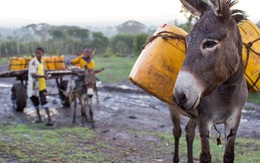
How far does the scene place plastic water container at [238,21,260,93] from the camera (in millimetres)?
4324

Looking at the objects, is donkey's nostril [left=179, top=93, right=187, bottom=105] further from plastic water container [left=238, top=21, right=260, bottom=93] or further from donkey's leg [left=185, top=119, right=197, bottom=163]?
donkey's leg [left=185, top=119, right=197, bottom=163]

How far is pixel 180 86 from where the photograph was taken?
316cm

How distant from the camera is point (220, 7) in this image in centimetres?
334

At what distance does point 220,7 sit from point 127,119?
8.65 meters

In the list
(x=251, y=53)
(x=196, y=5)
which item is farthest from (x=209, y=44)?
(x=251, y=53)

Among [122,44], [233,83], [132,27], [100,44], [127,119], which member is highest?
[233,83]

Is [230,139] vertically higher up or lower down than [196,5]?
lower down

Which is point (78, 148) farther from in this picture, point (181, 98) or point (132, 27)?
point (132, 27)

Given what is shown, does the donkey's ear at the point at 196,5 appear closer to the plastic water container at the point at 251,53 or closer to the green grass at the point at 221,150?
the plastic water container at the point at 251,53

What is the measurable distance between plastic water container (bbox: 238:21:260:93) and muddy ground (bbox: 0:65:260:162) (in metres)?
2.74

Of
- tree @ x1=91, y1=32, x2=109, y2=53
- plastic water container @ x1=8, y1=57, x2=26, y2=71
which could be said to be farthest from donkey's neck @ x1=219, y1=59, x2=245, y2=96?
tree @ x1=91, y1=32, x2=109, y2=53

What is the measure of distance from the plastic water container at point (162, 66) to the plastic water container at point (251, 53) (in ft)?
2.38

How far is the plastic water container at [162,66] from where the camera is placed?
4.15 metres

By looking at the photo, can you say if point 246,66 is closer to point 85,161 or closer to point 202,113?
point 202,113
